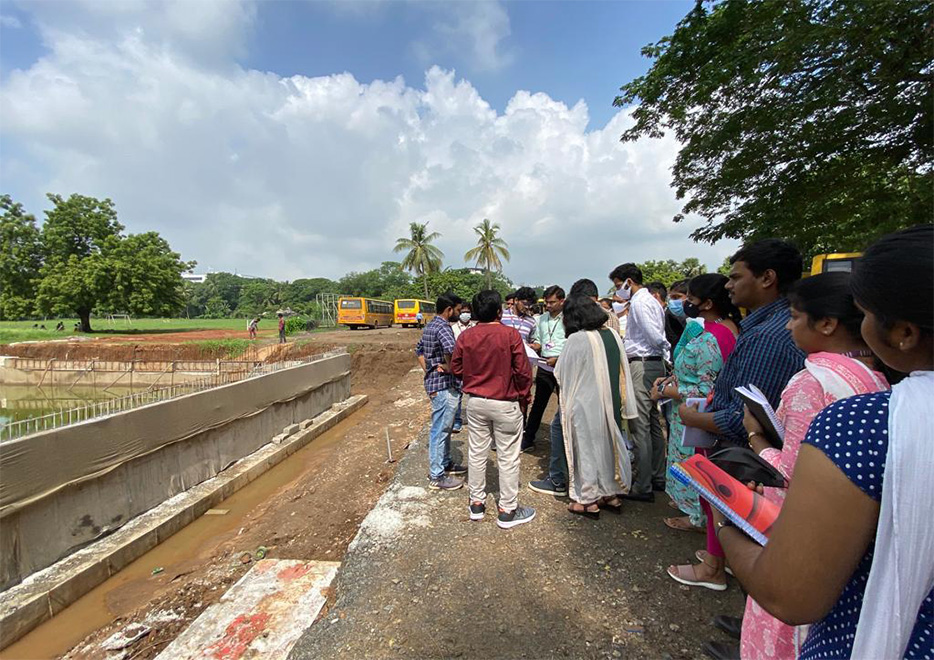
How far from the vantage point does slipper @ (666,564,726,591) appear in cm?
247

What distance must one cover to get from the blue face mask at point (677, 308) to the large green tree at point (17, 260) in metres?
40.3

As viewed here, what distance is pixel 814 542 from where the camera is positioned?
788 mm

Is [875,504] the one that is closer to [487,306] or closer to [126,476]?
[487,306]

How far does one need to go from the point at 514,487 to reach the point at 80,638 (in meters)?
3.97

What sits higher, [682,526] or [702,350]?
[702,350]

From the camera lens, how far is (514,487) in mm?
3316

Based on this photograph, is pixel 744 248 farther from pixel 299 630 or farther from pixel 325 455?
pixel 325 455

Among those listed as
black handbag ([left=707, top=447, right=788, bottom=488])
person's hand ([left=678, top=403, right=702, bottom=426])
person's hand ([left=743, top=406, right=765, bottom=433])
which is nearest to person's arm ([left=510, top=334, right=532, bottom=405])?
person's hand ([left=678, top=403, right=702, bottom=426])

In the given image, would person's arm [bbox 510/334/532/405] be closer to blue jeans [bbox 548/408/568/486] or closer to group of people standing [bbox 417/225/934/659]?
group of people standing [bbox 417/225/934/659]

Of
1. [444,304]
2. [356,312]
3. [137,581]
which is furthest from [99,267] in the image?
[444,304]

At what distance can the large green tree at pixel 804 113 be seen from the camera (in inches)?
247

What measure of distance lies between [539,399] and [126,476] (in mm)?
4986

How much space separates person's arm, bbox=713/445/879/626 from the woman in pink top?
1.96 feet

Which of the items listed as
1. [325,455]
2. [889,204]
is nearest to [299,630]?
[325,455]
